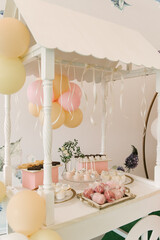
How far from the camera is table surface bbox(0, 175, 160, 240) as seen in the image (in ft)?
3.08

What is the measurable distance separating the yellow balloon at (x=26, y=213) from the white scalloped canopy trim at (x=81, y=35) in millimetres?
593

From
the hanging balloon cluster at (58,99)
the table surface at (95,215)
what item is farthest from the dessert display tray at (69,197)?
the hanging balloon cluster at (58,99)

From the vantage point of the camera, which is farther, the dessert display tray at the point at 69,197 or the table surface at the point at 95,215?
the dessert display tray at the point at 69,197

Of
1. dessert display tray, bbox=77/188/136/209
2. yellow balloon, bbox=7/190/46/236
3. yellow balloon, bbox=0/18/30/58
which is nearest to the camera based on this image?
yellow balloon, bbox=7/190/46/236

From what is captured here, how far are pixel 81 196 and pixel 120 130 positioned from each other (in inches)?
57.4

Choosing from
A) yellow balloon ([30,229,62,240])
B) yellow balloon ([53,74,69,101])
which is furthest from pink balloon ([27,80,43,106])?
yellow balloon ([30,229,62,240])

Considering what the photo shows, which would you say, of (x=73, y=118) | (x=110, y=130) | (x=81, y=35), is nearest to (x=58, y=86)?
(x=73, y=118)

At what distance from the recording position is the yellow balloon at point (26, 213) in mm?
789

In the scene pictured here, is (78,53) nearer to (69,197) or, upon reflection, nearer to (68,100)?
(68,100)

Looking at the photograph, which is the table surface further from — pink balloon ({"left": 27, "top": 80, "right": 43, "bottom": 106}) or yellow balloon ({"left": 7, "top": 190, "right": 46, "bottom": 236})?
pink balloon ({"left": 27, "top": 80, "right": 43, "bottom": 106})

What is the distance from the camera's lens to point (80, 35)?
99cm

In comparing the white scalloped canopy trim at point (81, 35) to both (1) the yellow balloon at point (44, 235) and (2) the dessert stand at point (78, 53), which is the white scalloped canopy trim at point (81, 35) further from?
(1) the yellow balloon at point (44, 235)

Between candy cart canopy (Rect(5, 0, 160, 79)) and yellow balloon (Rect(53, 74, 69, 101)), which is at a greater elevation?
candy cart canopy (Rect(5, 0, 160, 79))

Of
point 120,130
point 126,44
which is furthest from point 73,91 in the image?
point 120,130
